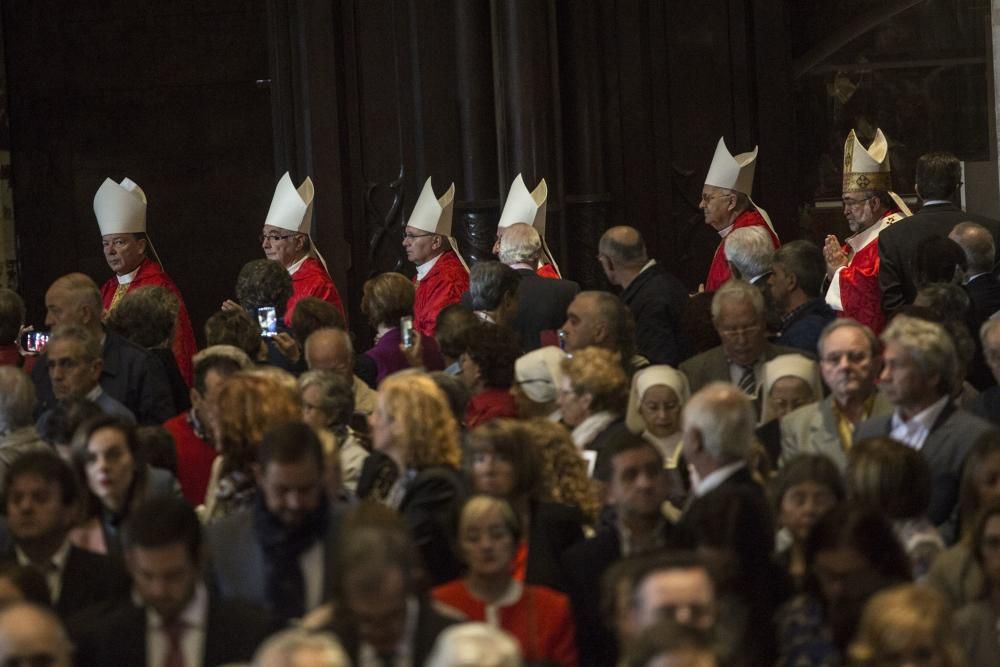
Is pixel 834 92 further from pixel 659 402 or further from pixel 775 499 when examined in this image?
pixel 775 499

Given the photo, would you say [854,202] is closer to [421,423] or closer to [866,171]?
[866,171]

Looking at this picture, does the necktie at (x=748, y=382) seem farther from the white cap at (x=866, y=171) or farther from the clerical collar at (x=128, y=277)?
the clerical collar at (x=128, y=277)

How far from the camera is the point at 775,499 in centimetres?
529

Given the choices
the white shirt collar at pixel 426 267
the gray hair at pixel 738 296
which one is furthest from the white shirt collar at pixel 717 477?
the white shirt collar at pixel 426 267

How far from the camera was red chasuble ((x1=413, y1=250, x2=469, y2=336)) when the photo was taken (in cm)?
1035

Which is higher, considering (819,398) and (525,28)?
(525,28)

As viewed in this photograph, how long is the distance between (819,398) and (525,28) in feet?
20.1

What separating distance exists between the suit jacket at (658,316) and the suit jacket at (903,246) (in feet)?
2.75

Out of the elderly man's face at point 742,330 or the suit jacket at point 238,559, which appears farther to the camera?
the elderly man's face at point 742,330

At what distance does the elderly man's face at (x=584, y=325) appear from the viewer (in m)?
7.59

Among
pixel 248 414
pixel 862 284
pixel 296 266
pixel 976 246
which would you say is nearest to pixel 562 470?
pixel 248 414

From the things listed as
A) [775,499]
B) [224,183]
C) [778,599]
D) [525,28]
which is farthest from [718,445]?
[224,183]

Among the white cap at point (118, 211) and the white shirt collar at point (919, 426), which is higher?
the white cap at point (118, 211)

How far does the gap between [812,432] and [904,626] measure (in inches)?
83.4
